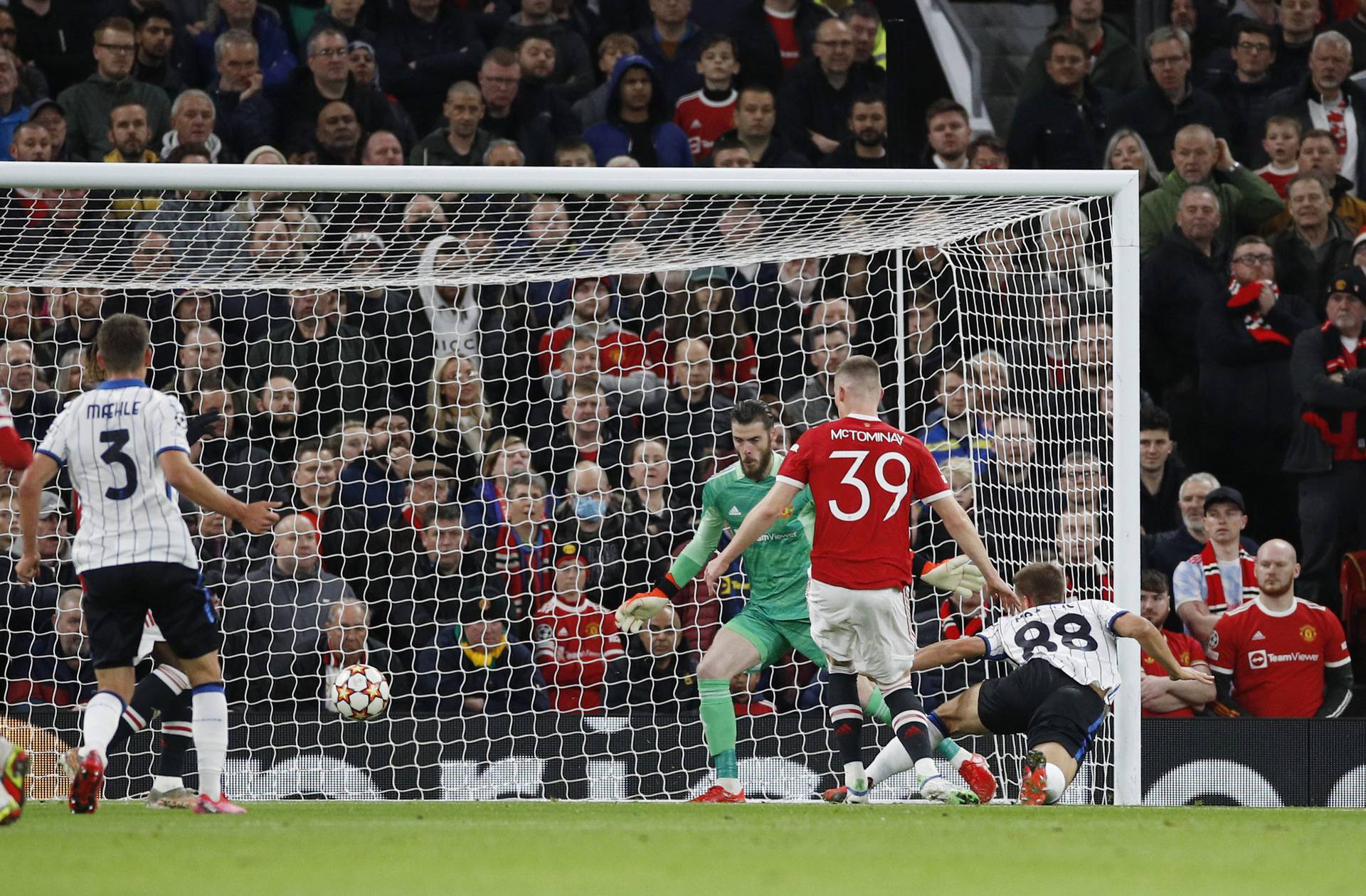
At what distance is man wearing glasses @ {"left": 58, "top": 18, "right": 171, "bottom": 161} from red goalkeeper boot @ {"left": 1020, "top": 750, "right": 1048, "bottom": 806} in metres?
6.74

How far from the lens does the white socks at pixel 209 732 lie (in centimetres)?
706

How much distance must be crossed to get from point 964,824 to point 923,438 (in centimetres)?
417

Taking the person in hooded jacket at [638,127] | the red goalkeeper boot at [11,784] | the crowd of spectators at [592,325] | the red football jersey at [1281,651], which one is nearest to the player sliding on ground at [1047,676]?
the crowd of spectators at [592,325]

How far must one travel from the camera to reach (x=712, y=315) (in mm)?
11117

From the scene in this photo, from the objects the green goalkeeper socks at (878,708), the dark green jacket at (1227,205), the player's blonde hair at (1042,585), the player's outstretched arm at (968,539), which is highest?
the dark green jacket at (1227,205)

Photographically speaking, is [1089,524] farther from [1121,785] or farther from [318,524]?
[318,524]

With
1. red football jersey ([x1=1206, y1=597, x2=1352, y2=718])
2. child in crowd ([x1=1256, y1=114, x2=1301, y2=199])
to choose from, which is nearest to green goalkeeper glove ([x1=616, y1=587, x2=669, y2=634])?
red football jersey ([x1=1206, y1=597, x2=1352, y2=718])

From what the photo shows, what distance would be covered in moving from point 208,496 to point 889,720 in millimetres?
3543

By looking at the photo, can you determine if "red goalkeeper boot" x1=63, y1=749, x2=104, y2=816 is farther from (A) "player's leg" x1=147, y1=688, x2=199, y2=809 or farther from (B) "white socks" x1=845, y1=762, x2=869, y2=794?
(B) "white socks" x1=845, y1=762, x2=869, y2=794

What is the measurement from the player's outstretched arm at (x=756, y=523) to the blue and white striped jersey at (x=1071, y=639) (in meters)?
1.22

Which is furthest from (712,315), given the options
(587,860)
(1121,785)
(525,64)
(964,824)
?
(587,860)

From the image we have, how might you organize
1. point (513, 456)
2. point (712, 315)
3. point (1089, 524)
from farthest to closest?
point (712, 315) → point (513, 456) → point (1089, 524)

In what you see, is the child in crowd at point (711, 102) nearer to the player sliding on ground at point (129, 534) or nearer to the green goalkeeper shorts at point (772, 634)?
the green goalkeeper shorts at point (772, 634)

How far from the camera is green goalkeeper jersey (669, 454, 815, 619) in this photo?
8.72m
